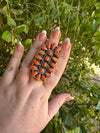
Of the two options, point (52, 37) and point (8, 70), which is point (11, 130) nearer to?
point (8, 70)

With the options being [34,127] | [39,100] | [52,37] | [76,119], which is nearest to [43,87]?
[39,100]

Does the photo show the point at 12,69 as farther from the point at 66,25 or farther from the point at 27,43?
the point at 66,25

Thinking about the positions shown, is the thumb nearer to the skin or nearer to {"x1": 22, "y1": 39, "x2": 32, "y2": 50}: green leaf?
the skin

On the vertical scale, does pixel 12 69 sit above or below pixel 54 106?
above

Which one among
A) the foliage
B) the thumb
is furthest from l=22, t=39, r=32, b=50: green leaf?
the thumb

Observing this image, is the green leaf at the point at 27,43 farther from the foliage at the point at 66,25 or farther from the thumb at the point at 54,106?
the thumb at the point at 54,106

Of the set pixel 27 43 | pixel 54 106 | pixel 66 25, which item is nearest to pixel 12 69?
pixel 27 43
